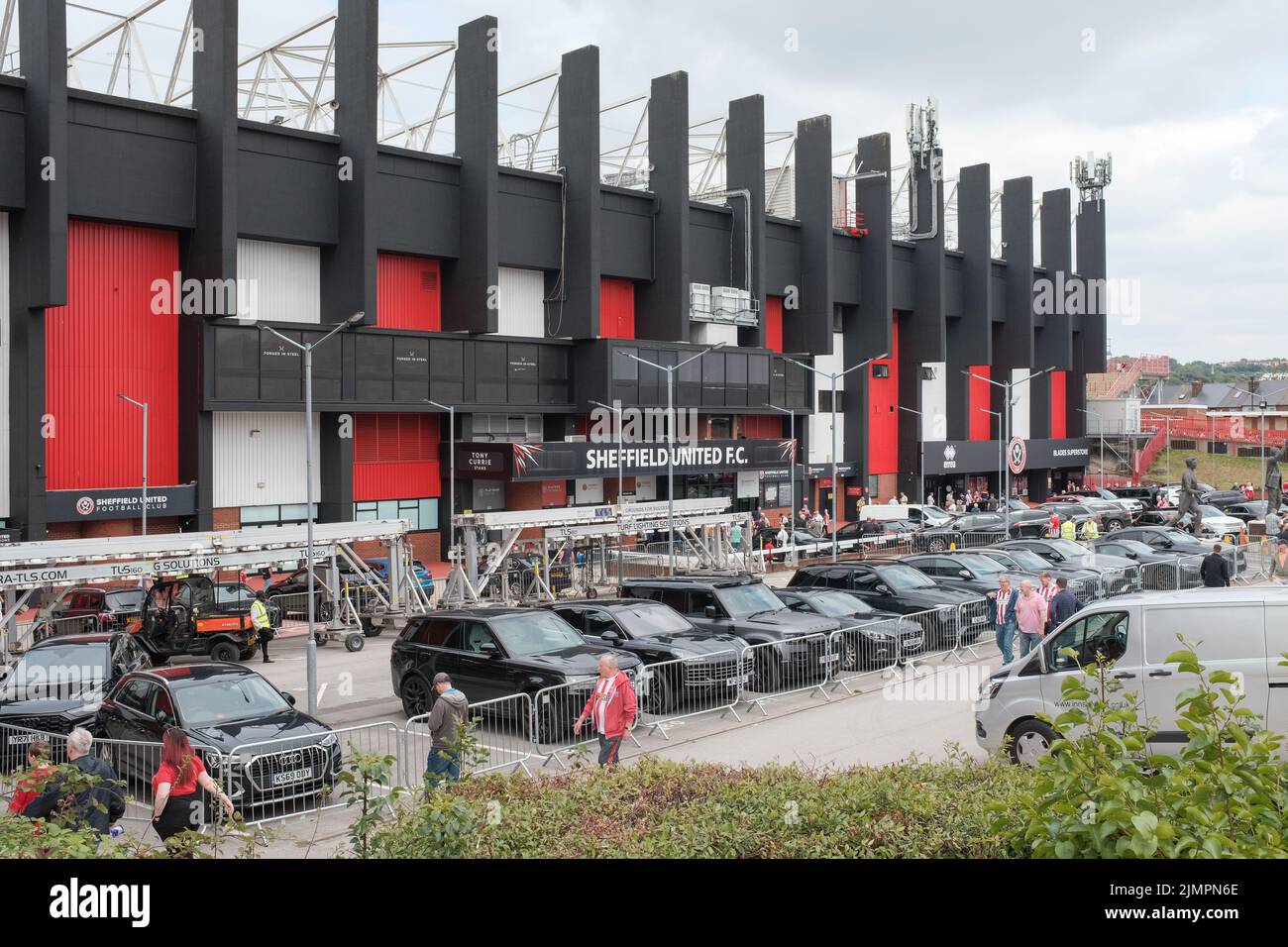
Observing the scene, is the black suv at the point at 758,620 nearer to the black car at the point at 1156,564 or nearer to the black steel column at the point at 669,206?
the black car at the point at 1156,564

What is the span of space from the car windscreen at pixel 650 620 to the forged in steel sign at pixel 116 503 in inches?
878

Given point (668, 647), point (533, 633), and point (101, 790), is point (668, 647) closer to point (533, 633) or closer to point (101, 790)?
point (533, 633)

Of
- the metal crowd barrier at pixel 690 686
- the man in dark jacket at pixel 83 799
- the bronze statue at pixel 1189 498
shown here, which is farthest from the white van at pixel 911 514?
the man in dark jacket at pixel 83 799

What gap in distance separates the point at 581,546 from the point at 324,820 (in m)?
24.0

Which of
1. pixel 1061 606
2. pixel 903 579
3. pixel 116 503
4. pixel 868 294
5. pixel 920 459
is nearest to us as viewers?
pixel 1061 606

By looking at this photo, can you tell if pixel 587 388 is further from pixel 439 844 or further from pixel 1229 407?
pixel 1229 407

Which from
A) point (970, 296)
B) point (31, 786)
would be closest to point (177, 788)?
point (31, 786)

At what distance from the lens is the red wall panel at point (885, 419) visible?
63.5 metres

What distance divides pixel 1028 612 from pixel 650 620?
5.91 m

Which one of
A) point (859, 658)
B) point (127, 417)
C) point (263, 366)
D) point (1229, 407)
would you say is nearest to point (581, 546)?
point (263, 366)

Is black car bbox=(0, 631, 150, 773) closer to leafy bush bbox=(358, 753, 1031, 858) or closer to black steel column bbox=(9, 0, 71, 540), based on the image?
leafy bush bbox=(358, 753, 1031, 858)

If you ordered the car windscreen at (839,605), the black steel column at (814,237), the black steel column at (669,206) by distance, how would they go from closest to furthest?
the car windscreen at (839,605) < the black steel column at (669,206) < the black steel column at (814,237)

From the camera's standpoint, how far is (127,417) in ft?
120

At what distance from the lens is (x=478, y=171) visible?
42969mm
